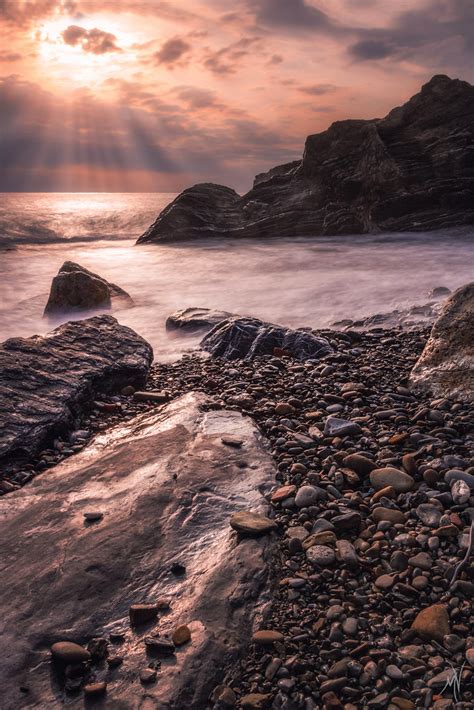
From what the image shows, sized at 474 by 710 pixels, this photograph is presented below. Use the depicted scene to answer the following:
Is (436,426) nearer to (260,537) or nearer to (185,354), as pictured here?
(260,537)

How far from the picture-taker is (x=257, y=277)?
1413cm

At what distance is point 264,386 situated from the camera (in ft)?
18.4

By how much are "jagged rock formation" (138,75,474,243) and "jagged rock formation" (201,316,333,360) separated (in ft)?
45.7

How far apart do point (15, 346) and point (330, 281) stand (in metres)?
8.14

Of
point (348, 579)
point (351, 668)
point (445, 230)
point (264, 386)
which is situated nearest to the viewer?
point (351, 668)

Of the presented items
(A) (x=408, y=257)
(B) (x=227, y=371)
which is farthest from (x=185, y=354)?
(A) (x=408, y=257)

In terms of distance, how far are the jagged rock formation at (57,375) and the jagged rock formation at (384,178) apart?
15.0 m

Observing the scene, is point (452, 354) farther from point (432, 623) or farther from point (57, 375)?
point (57, 375)

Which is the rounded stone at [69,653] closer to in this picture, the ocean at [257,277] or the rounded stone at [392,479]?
the rounded stone at [392,479]

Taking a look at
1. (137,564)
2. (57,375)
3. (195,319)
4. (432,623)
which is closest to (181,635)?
(137,564)

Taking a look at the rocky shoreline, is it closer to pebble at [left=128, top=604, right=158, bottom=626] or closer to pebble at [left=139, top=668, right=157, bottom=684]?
pebble at [left=139, top=668, right=157, bottom=684]

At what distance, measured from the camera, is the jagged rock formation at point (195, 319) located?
823 cm

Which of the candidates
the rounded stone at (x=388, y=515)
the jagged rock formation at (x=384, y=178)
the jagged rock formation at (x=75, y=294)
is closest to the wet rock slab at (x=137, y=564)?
the rounded stone at (x=388, y=515)

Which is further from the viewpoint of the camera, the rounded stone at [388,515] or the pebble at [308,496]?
the pebble at [308,496]
